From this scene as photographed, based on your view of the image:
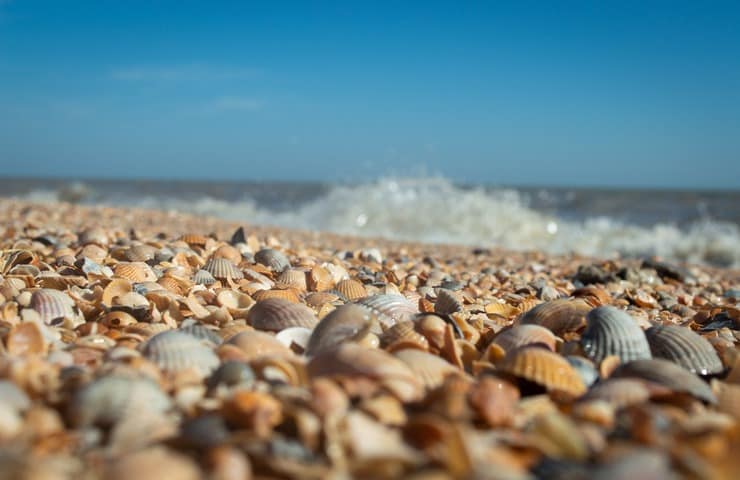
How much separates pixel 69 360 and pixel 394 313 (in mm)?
1235

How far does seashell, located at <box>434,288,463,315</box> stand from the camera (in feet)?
9.57

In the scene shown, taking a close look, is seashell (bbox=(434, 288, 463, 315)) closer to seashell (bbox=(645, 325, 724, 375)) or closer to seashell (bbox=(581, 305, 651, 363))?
seashell (bbox=(581, 305, 651, 363))

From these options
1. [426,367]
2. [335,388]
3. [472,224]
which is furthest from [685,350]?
[472,224]

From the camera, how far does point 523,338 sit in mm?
2172

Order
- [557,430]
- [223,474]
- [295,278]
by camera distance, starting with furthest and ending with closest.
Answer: [295,278] < [557,430] < [223,474]

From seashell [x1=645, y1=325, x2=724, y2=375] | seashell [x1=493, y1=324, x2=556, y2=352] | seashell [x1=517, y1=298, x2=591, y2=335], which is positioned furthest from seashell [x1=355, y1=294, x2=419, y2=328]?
seashell [x1=645, y1=325, x2=724, y2=375]

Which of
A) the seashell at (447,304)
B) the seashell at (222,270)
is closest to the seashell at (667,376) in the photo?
the seashell at (447,304)

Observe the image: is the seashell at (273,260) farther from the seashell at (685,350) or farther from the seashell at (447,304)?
the seashell at (685,350)

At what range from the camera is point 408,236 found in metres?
13.2

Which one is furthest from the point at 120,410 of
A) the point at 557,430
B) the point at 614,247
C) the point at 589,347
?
the point at 614,247

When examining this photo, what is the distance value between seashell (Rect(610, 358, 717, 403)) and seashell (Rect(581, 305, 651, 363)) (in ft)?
0.56

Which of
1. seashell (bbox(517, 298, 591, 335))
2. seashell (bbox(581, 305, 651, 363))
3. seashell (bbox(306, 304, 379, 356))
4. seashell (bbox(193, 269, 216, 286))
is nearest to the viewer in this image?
seashell (bbox(306, 304, 379, 356))

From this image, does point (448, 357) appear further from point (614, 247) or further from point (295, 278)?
point (614, 247)

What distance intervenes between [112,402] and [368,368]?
627 mm
